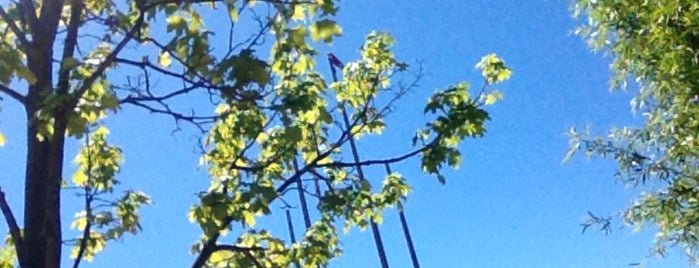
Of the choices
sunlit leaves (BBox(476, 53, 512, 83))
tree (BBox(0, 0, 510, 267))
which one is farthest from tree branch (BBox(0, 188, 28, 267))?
sunlit leaves (BBox(476, 53, 512, 83))

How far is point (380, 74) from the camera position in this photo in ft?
14.3

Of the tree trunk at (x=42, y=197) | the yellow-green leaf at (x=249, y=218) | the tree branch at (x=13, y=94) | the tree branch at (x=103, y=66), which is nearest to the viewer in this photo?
the tree trunk at (x=42, y=197)

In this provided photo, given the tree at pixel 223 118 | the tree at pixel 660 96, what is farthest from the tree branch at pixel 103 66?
the tree at pixel 660 96

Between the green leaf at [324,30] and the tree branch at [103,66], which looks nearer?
the tree branch at [103,66]

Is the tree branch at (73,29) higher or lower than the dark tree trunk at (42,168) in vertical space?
higher

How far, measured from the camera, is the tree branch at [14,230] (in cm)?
253

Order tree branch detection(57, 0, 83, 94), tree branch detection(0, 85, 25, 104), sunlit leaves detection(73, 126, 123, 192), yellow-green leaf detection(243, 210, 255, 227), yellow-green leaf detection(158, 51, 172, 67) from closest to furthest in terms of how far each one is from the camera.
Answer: tree branch detection(0, 85, 25, 104) → tree branch detection(57, 0, 83, 94) → yellow-green leaf detection(243, 210, 255, 227) → yellow-green leaf detection(158, 51, 172, 67) → sunlit leaves detection(73, 126, 123, 192)

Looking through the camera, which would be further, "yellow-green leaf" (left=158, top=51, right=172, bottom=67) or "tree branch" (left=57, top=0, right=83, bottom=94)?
"yellow-green leaf" (left=158, top=51, right=172, bottom=67)

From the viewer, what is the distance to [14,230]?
2.62 m

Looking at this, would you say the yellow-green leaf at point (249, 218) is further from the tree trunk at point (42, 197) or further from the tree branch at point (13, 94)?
the tree branch at point (13, 94)

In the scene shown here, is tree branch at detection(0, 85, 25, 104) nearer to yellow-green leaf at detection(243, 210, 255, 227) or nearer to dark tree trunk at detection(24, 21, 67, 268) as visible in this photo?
dark tree trunk at detection(24, 21, 67, 268)

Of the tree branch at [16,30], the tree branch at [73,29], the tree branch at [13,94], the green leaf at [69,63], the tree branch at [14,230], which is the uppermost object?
the tree branch at [73,29]

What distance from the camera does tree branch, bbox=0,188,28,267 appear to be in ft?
8.29

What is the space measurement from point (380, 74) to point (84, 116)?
203cm
